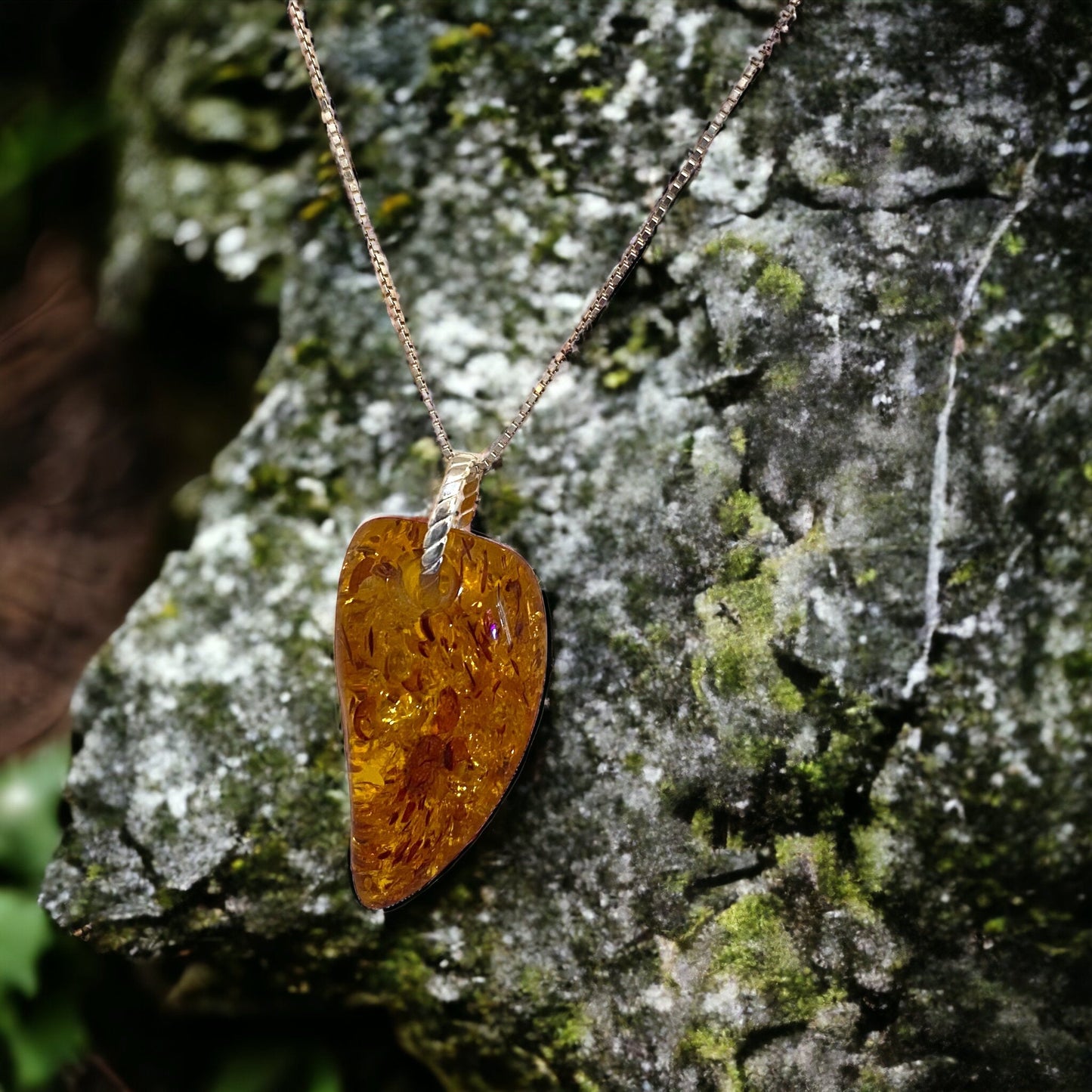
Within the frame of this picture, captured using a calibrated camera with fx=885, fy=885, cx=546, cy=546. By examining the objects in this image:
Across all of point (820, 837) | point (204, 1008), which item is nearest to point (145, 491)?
point (204, 1008)

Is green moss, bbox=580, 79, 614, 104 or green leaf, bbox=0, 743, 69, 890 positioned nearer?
green moss, bbox=580, 79, 614, 104

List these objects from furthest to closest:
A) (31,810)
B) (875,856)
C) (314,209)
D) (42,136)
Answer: (42,136)
(31,810)
(314,209)
(875,856)

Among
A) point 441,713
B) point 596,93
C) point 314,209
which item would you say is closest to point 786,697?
point 441,713

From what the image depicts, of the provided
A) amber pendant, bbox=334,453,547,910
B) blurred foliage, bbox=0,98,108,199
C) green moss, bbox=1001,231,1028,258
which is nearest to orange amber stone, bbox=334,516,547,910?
amber pendant, bbox=334,453,547,910

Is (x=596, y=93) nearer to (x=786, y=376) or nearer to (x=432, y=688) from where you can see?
(x=786, y=376)

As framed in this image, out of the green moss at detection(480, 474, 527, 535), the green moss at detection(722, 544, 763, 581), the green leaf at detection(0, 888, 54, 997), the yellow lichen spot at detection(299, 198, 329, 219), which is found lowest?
the green leaf at detection(0, 888, 54, 997)

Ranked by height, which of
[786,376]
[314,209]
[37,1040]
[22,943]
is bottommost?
[37,1040]

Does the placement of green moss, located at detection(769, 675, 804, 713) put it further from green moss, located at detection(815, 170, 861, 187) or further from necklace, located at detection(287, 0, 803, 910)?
green moss, located at detection(815, 170, 861, 187)
